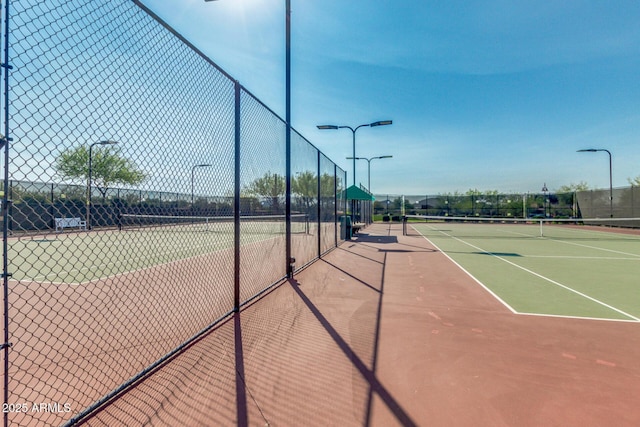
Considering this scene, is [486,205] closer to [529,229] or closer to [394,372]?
A: [529,229]

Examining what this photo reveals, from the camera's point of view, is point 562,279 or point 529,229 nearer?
point 562,279

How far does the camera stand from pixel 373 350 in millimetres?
3375

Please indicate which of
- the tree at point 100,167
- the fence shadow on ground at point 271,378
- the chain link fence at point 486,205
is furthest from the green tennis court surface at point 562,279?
the chain link fence at point 486,205

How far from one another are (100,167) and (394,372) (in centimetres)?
420

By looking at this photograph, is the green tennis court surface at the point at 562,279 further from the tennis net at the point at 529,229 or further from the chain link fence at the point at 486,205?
the chain link fence at the point at 486,205

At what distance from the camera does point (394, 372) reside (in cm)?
294

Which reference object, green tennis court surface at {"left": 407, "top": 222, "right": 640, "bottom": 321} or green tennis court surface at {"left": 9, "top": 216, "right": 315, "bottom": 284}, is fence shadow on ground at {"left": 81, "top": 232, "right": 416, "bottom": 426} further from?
green tennis court surface at {"left": 407, "top": 222, "right": 640, "bottom": 321}

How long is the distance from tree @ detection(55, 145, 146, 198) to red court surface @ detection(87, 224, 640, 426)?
2.06 m

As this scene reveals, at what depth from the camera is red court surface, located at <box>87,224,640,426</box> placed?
2.32m

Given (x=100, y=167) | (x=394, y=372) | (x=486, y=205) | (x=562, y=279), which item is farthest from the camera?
(x=486, y=205)

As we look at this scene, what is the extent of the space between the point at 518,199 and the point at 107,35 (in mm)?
41041

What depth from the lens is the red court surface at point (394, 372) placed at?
232 cm

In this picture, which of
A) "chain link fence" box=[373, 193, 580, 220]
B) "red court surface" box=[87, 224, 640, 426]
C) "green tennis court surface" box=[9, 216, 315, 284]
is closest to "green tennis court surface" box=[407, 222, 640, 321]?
"red court surface" box=[87, 224, 640, 426]

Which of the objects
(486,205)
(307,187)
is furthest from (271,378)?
(486,205)
